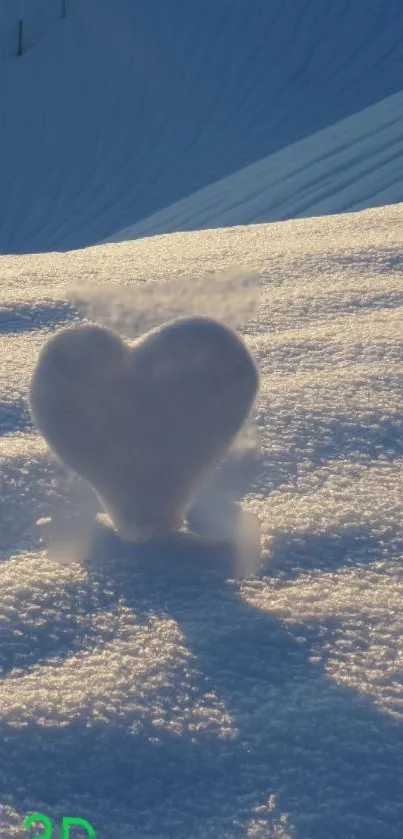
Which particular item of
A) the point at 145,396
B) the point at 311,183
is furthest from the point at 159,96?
the point at 145,396

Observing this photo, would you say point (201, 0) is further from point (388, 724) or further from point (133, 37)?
point (388, 724)

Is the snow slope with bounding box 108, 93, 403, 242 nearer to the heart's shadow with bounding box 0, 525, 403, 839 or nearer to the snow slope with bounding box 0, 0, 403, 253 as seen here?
the snow slope with bounding box 0, 0, 403, 253

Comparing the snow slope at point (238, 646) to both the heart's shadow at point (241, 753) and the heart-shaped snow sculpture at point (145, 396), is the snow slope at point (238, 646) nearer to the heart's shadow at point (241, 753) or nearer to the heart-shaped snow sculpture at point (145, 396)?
the heart's shadow at point (241, 753)

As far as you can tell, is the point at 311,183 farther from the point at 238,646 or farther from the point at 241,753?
the point at 241,753

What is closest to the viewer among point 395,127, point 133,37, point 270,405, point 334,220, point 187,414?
point 187,414

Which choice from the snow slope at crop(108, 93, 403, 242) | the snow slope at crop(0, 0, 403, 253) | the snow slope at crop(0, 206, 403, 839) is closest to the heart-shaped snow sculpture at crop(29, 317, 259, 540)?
the snow slope at crop(0, 206, 403, 839)

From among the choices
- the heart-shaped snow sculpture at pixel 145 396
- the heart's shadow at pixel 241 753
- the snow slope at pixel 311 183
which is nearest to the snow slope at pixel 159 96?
the snow slope at pixel 311 183

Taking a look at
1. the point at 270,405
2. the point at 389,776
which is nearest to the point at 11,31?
the point at 270,405
